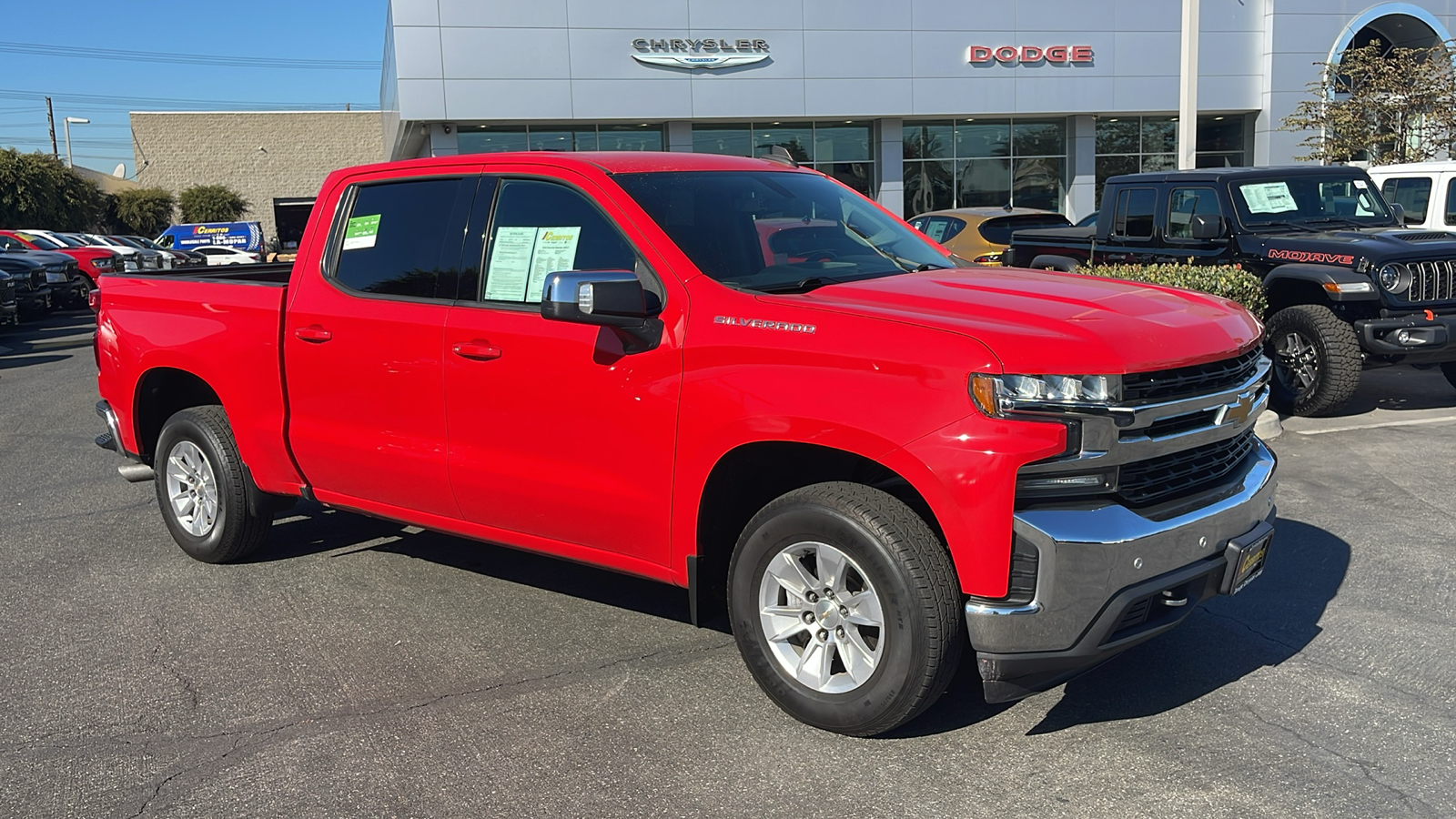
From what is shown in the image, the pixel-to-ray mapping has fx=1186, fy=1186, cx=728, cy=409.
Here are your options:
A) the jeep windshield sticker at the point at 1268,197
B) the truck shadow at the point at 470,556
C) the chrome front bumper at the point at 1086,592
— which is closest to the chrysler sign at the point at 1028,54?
the jeep windshield sticker at the point at 1268,197

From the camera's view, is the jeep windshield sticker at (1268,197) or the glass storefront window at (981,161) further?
the glass storefront window at (981,161)

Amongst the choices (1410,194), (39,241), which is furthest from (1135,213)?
(39,241)

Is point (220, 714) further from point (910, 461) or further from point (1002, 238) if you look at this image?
point (1002, 238)

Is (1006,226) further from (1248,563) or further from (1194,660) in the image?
(1248,563)

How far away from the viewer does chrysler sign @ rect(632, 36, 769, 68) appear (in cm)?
3020

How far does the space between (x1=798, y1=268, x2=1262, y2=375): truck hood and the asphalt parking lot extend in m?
1.25

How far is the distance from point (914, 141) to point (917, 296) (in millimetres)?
30130

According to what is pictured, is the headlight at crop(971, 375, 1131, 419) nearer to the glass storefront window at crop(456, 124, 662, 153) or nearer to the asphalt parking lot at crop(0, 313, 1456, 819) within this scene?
the asphalt parking lot at crop(0, 313, 1456, 819)

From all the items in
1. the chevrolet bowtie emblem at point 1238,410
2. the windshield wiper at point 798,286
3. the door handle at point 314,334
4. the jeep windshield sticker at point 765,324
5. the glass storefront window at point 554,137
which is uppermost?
the glass storefront window at point 554,137

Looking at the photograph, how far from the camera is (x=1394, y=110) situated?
21359 mm

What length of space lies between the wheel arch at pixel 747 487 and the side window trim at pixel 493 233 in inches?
25.7

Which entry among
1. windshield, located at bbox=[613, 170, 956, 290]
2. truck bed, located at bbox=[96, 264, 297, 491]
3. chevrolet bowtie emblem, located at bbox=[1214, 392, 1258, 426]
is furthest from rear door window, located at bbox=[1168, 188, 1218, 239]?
truck bed, located at bbox=[96, 264, 297, 491]

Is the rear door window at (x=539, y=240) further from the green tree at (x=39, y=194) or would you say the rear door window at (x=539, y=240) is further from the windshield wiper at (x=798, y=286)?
the green tree at (x=39, y=194)

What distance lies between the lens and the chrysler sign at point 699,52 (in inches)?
1189
